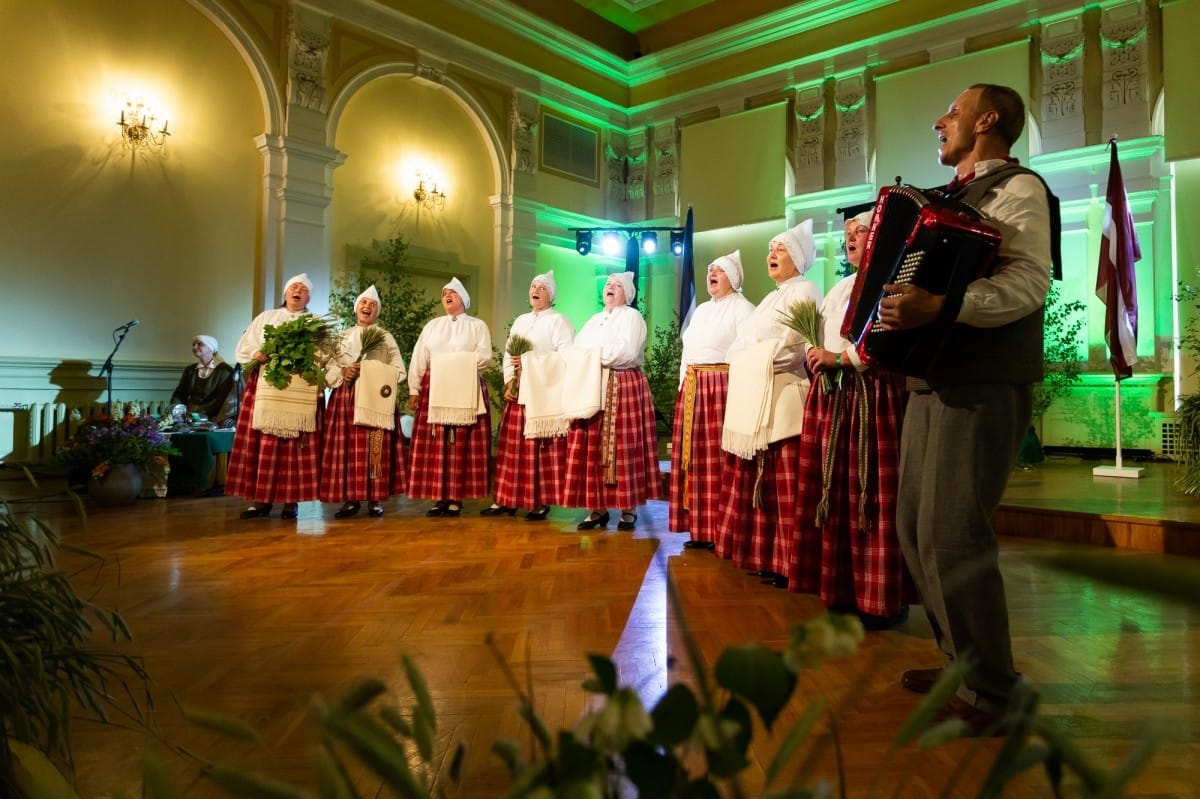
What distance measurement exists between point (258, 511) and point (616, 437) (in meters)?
2.21

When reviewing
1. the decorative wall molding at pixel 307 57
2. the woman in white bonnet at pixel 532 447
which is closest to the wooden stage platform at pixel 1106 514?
the woman in white bonnet at pixel 532 447

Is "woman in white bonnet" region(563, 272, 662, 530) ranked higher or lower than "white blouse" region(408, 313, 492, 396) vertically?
lower

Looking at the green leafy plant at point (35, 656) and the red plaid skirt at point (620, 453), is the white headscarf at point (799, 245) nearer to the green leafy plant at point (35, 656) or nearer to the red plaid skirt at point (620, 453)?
the red plaid skirt at point (620, 453)

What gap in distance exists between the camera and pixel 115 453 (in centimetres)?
511

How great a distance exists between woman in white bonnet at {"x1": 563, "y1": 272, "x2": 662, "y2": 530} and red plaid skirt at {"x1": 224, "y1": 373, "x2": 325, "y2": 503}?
1.56 metres

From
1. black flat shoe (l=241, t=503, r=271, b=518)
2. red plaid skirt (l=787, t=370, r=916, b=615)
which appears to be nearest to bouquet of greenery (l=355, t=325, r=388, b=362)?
black flat shoe (l=241, t=503, r=271, b=518)

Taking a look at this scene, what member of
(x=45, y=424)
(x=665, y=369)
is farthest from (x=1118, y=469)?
(x=45, y=424)

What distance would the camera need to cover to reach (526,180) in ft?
30.9

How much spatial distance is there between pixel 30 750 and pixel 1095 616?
2937 millimetres

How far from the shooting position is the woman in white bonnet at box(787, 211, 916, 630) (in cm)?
244

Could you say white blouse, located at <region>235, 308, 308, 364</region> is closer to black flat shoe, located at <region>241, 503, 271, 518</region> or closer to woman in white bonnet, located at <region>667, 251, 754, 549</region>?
black flat shoe, located at <region>241, 503, 271, 518</region>

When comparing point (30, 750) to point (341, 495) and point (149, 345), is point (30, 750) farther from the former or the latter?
point (149, 345)

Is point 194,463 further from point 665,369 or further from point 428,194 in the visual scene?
point 665,369

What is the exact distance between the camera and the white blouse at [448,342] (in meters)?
4.88
